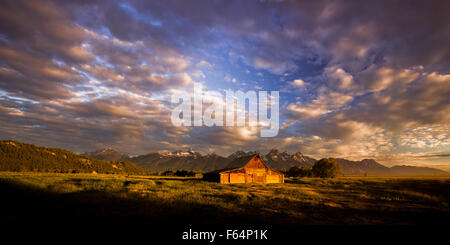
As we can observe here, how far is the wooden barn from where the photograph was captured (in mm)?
44062

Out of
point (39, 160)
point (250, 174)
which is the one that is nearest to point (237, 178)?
point (250, 174)

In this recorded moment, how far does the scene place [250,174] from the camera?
151 ft

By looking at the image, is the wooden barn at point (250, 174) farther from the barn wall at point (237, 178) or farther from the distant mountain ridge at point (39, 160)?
the distant mountain ridge at point (39, 160)

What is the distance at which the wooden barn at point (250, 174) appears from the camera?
145 ft

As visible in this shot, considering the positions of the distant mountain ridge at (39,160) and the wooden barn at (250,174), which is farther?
the distant mountain ridge at (39,160)

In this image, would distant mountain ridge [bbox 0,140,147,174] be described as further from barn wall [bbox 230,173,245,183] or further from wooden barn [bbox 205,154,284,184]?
barn wall [bbox 230,173,245,183]

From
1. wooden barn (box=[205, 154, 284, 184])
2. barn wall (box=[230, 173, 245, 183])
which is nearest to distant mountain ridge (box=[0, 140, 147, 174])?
wooden barn (box=[205, 154, 284, 184])

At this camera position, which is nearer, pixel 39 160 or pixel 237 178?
pixel 237 178

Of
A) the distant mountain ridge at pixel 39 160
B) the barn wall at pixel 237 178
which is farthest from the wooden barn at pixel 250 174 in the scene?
the distant mountain ridge at pixel 39 160

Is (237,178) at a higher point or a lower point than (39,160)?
higher

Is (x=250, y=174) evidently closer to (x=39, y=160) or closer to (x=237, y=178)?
(x=237, y=178)

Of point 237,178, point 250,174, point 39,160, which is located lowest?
point 39,160
